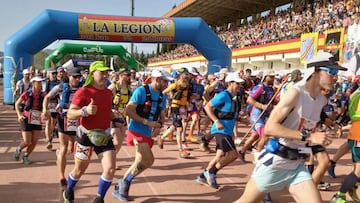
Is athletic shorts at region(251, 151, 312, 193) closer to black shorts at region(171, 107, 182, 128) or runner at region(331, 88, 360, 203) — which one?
runner at region(331, 88, 360, 203)

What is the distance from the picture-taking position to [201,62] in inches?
1362

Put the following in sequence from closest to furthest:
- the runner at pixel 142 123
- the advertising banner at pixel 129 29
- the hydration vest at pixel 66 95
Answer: the runner at pixel 142 123
the hydration vest at pixel 66 95
the advertising banner at pixel 129 29

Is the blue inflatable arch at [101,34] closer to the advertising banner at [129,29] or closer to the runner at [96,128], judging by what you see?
the advertising banner at [129,29]

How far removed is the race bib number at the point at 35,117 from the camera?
6.86 meters

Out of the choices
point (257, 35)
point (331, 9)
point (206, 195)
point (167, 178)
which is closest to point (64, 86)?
point (167, 178)

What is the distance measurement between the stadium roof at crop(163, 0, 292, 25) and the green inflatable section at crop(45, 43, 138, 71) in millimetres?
10899

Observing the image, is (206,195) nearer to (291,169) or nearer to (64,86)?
(291,169)

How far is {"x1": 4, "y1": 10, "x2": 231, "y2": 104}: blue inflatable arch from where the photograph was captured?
53.1ft

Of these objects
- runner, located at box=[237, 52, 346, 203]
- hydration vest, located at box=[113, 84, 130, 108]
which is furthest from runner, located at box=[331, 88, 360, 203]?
hydration vest, located at box=[113, 84, 130, 108]

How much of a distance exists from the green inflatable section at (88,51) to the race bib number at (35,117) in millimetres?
20364

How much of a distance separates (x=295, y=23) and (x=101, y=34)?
536 inches

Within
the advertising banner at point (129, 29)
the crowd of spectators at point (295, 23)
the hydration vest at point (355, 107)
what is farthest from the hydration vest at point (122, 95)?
the crowd of spectators at point (295, 23)

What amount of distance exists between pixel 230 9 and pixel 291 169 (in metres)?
38.7

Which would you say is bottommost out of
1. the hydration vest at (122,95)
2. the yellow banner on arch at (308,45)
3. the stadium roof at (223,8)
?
the hydration vest at (122,95)
